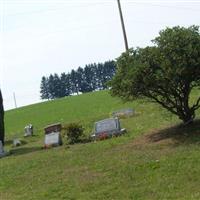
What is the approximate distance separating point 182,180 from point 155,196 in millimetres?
1177

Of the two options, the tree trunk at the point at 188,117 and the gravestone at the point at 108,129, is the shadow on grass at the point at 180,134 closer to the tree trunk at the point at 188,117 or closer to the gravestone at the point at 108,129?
the tree trunk at the point at 188,117

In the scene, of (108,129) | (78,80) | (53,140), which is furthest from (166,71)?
(78,80)

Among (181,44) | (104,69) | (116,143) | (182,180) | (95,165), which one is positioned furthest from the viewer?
(104,69)

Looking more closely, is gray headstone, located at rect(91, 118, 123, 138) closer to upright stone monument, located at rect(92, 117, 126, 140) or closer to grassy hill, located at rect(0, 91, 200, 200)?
upright stone monument, located at rect(92, 117, 126, 140)

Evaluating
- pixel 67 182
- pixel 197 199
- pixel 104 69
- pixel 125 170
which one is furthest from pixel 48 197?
pixel 104 69

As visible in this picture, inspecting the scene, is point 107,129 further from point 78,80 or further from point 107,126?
point 78,80

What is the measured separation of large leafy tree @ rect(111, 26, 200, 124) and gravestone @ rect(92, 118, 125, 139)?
3.23m

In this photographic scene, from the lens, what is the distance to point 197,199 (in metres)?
12.0

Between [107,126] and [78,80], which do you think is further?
[78,80]

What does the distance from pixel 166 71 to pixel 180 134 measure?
6.58 feet

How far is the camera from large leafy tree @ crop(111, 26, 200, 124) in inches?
745

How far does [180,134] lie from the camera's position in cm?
1894

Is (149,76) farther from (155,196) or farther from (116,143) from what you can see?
(155,196)

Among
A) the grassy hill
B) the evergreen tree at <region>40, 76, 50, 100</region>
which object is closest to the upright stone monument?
the grassy hill
